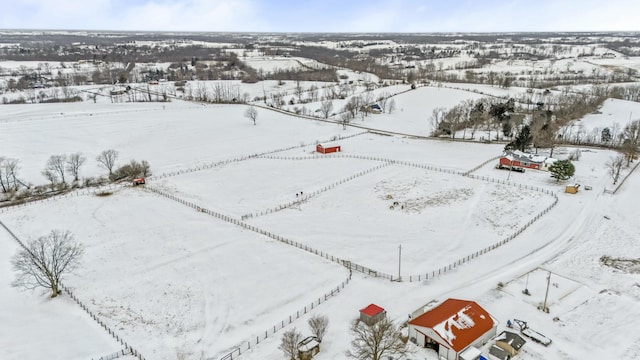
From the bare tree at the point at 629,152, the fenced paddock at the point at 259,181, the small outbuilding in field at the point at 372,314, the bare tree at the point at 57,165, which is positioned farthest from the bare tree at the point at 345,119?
the small outbuilding in field at the point at 372,314

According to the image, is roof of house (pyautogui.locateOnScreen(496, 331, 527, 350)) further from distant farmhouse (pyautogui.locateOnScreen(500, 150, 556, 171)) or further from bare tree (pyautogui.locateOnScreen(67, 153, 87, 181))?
bare tree (pyautogui.locateOnScreen(67, 153, 87, 181))

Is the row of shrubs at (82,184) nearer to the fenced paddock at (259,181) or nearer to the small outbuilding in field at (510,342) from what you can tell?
the fenced paddock at (259,181)

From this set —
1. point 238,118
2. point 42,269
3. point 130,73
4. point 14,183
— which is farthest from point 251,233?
point 130,73

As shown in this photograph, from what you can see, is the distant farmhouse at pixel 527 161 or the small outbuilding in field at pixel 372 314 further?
the distant farmhouse at pixel 527 161

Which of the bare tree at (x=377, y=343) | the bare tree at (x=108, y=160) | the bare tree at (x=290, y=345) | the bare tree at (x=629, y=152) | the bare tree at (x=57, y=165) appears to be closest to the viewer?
the bare tree at (x=377, y=343)

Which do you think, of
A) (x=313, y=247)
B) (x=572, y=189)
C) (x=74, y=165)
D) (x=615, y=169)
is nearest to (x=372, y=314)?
(x=313, y=247)

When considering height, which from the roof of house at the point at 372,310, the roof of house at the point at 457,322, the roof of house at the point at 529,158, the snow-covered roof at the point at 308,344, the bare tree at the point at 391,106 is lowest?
the snow-covered roof at the point at 308,344
